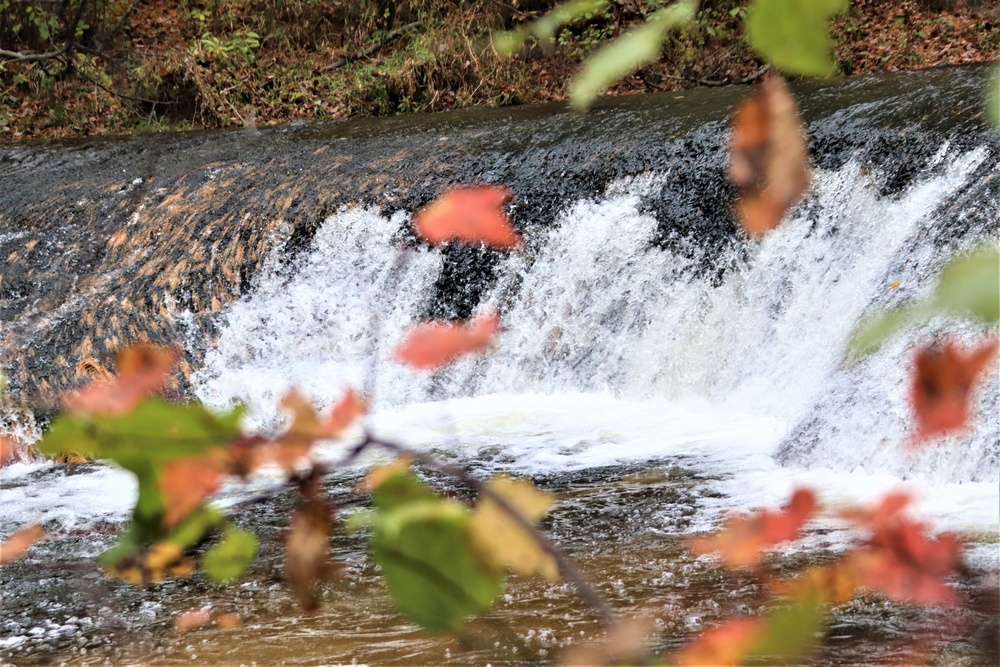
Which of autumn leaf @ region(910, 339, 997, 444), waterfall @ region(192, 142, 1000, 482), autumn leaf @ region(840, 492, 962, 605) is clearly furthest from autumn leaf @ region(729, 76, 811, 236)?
waterfall @ region(192, 142, 1000, 482)

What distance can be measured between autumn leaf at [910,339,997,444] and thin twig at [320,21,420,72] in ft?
39.7

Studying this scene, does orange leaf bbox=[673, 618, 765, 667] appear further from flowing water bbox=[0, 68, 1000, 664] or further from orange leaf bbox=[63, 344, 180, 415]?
flowing water bbox=[0, 68, 1000, 664]

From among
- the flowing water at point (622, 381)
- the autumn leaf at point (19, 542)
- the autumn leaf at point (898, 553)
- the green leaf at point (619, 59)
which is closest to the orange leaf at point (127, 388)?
the green leaf at point (619, 59)

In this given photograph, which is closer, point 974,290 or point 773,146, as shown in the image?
point 974,290

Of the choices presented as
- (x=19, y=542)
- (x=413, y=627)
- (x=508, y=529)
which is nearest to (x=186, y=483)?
(x=508, y=529)

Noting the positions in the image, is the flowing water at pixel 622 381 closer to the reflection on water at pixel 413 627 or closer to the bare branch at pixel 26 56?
the reflection on water at pixel 413 627

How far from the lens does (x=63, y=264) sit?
7.08 m

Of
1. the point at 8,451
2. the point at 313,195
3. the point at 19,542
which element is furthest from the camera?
the point at 313,195

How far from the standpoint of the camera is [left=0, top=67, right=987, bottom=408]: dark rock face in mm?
6188

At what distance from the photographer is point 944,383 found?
0.61m

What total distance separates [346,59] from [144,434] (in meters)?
12.4

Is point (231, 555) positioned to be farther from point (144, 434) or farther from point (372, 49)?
point (372, 49)

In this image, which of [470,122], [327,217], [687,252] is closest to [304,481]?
[687,252]

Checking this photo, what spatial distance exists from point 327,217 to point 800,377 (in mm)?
3239
